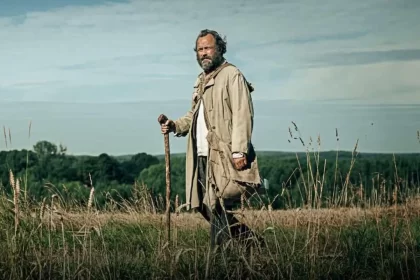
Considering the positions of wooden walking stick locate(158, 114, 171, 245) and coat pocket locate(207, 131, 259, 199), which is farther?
coat pocket locate(207, 131, 259, 199)

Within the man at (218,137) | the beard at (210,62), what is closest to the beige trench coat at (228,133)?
the man at (218,137)

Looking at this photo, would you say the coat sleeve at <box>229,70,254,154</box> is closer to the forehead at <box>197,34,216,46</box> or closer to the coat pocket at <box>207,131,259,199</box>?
the coat pocket at <box>207,131,259,199</box>

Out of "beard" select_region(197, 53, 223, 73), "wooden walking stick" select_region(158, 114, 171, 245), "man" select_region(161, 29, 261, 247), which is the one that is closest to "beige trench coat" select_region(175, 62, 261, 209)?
"man" select_region(161, 29, 261, 247)

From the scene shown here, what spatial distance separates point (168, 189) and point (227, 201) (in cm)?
59

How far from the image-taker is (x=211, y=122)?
7625 millimetres

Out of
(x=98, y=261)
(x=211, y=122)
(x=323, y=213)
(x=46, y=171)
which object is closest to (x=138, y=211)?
(x=323, y=213)

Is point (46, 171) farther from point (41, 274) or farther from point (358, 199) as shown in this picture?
point (41, 274)

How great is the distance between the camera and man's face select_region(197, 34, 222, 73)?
7.69m

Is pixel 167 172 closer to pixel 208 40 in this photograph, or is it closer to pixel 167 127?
pixel 167 127

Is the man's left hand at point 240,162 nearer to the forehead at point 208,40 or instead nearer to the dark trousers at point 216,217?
the dark trousers at point 216,217

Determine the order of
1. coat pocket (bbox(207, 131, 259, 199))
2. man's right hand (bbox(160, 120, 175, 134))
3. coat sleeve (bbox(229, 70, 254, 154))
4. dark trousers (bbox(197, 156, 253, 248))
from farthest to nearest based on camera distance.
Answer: man's right hand (bbox(160, 120, 175, 134)) < dark trousers (bbox(197, 156, 253, 248)) < coat pocket (bbox(207, 131, 259, 199)) < coat sleeve (bbox(229, 70, 254, 154))

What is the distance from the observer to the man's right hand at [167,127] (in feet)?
26.0

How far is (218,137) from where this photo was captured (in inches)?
297

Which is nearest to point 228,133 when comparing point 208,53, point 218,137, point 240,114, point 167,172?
point 218,137
